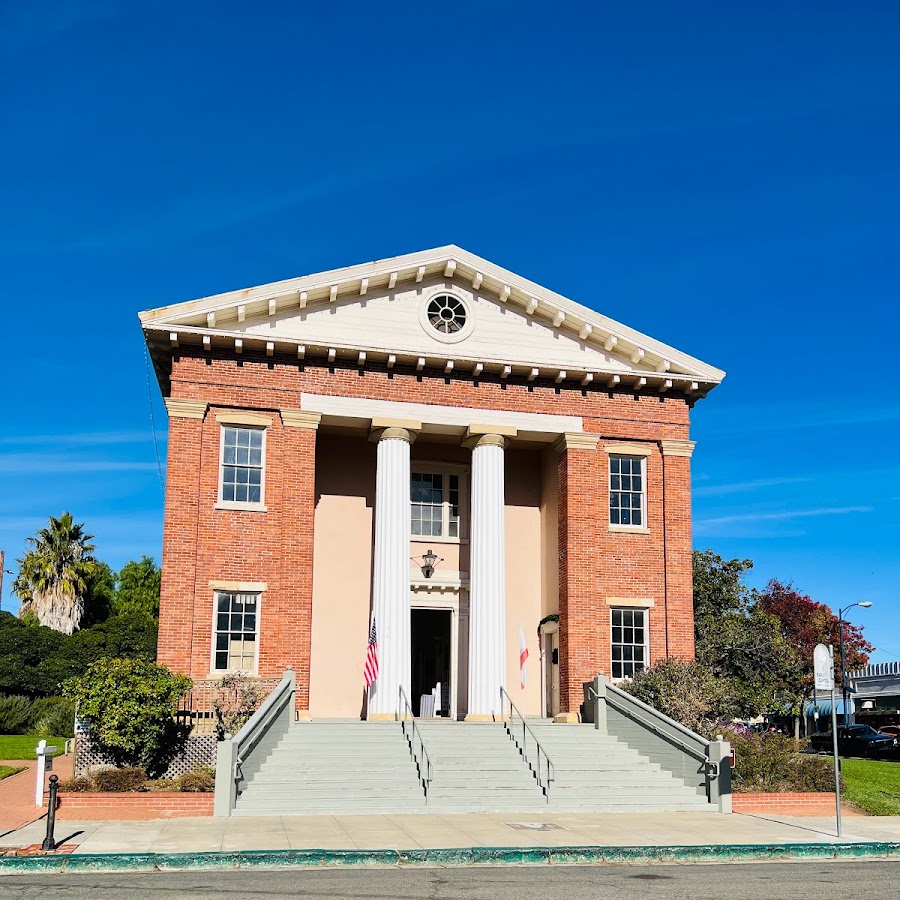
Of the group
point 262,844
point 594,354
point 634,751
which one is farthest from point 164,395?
point 262,844

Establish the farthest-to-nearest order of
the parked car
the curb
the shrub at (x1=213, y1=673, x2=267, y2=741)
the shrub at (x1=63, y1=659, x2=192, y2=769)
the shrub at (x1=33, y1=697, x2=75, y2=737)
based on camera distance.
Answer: the parked car
the shrub at (x1=33, y1=697, x2=75, y2=737)
the shrub at (x1=213, y1=673, x2=267, y2=741)
the shrub at (x1=63, y1=659, x2=192, y2=769)
the curb

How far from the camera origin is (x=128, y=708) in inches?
846

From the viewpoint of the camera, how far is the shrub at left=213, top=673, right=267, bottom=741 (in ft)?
75.9

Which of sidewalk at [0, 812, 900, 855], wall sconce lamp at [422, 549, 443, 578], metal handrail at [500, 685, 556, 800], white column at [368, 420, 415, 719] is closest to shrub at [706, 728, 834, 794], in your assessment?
sidewalk at [0, 812, 900, 855]

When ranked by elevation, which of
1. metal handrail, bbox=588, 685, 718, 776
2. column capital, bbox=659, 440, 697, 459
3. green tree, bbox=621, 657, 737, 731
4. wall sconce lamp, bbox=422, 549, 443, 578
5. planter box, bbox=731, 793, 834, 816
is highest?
column capital, bbox=659, 440, 697, 459

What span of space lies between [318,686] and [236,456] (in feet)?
19.8

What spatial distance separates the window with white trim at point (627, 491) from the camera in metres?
28.9

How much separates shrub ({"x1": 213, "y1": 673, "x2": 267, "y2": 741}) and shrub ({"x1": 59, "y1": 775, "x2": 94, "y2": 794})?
289 centimetres

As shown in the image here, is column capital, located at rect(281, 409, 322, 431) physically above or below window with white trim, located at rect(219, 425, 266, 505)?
above

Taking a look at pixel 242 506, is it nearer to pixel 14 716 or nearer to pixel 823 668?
A: pixel 823 668

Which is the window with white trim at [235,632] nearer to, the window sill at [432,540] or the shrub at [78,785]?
the shrub at [78,785]

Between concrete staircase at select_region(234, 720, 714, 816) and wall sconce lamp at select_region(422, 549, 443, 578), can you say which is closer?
concrete staircase at select_region(234, 720, 714, 816)

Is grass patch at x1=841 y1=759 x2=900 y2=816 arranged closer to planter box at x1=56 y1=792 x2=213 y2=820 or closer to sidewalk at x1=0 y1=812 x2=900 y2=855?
sidewalk at x1=0 y1=812 x2=900 y2=855

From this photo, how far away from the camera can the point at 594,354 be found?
29.1 meters
